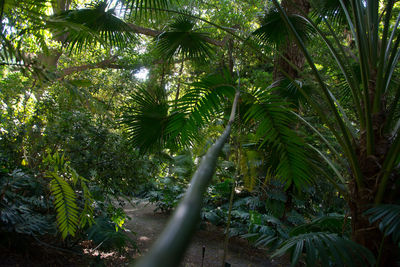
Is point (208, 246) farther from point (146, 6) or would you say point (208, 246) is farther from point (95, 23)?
point (146, 6)

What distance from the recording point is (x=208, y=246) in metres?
5.11

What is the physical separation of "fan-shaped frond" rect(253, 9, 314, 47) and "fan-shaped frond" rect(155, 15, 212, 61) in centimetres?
69

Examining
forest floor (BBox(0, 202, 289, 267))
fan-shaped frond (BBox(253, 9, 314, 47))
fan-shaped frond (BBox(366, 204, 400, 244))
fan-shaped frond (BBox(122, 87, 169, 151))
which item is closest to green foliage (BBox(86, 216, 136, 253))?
forest floor (BBox(0, 202, 289, 267))

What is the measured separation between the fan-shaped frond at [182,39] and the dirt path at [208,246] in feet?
7.75

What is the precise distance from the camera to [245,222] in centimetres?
553

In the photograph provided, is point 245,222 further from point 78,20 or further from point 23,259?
point 78,20

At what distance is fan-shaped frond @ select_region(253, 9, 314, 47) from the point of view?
10.3 ft

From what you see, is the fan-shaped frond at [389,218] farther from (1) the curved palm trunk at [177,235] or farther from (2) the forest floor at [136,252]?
(1) the curved palm trunk at [177,235]

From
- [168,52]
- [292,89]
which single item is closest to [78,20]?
[168,52]

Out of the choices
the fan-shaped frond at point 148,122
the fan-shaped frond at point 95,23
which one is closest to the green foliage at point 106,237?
the fan-shaped frond at point 148,122

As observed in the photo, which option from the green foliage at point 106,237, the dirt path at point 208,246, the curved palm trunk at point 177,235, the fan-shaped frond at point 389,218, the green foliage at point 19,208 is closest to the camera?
the curved palm trunk at point 177,235

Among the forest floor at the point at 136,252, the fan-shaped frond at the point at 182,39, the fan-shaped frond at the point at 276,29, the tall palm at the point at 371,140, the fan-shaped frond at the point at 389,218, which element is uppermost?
the fan-shaped frond at the point at 276,29

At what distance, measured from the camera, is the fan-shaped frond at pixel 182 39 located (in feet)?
10.3

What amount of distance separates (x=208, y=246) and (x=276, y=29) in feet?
13.1
